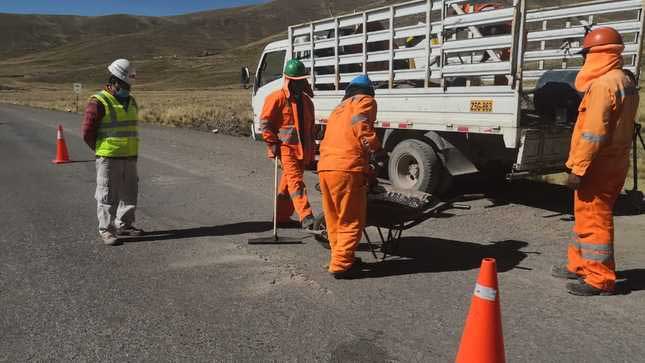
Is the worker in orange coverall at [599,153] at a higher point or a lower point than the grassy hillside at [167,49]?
lower

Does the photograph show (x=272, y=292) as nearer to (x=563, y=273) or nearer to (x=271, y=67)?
(x=563, y=273)

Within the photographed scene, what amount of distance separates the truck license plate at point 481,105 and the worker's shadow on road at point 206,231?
2.89 meters

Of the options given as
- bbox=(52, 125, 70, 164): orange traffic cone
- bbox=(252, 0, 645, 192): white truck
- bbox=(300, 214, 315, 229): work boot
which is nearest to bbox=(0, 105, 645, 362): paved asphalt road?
bbox=(300, 214, 315, 229): work boot

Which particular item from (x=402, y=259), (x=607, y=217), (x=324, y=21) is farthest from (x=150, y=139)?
(x=607, y=217)

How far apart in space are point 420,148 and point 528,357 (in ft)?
15.3

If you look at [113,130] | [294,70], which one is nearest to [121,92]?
[113,130]

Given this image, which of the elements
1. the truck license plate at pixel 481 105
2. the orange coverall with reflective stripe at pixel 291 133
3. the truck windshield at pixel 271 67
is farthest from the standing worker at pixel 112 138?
the truck windshield at pixel 271 67

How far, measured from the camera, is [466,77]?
7.46 meters

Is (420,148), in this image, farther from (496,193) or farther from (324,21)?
(324,21)

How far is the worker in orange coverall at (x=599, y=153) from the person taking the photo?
4020 mm

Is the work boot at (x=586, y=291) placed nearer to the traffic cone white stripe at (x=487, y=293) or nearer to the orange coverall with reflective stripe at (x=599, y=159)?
the orange coverall with reflective stripe at (x=599, y=159)

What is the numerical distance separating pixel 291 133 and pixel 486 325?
341 centimetres

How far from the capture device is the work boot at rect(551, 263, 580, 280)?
4566mm

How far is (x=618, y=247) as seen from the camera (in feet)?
18.3
